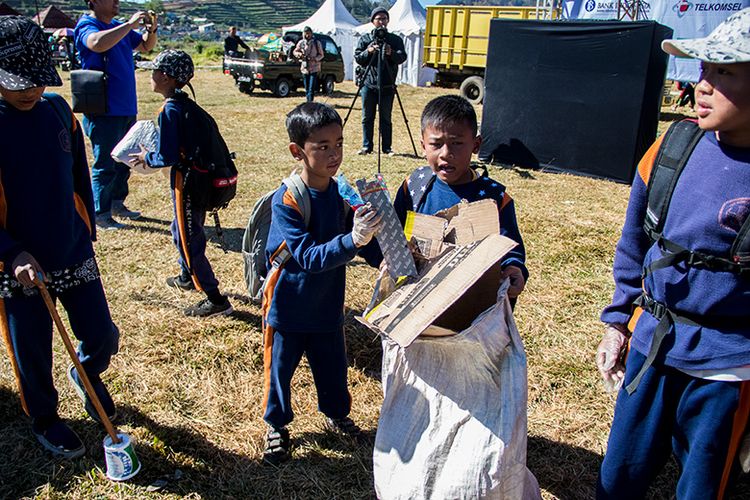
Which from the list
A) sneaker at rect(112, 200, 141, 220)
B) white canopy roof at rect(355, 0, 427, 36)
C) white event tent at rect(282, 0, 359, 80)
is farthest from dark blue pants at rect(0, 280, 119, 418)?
white event tent at rect(282, 0, 359, 80)

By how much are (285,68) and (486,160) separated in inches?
388

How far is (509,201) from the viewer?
2.21m

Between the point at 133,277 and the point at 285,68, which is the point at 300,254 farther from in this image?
the point at 285,68

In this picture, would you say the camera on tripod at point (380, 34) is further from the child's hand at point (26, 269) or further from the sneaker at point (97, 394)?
the child's hand at point (26, 269)

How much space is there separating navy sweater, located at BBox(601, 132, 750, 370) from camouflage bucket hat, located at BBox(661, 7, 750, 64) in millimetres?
250

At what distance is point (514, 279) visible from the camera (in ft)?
6.73

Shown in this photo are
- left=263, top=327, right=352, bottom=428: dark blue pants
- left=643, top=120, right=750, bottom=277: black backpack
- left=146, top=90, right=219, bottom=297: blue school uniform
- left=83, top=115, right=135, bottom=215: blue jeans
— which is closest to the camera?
left=643, top=120, right=750, bottom=277: black backpack

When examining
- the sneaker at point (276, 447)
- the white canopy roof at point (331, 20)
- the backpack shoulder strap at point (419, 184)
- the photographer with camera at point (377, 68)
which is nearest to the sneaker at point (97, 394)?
the sneaker at point (276, 447)

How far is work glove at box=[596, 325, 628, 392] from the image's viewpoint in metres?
1.91

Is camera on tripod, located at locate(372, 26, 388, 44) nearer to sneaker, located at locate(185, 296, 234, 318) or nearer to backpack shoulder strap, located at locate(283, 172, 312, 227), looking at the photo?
sneaker, located at locate(185, 296, 234, 318)

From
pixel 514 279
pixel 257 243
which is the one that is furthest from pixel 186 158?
pixel 514 279

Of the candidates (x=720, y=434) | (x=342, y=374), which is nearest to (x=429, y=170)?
(x=342, y=374)

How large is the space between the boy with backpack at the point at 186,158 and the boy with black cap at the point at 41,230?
1.02 m

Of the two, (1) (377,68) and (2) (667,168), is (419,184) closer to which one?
(2) (667,168)
